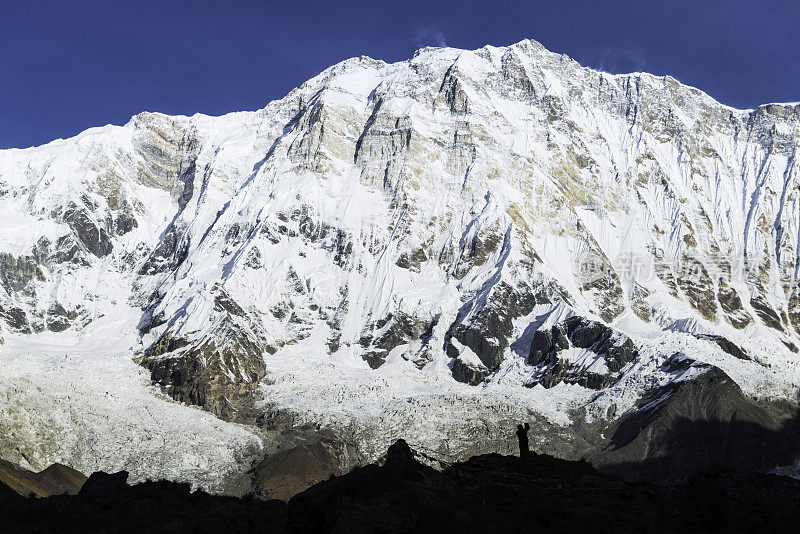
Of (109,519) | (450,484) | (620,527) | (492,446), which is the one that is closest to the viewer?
(620,527)

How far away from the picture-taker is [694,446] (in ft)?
589

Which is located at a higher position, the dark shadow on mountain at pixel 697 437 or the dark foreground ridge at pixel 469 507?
the dark shadow on mountain at pixel 697 437

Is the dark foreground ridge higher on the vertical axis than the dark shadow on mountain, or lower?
lower

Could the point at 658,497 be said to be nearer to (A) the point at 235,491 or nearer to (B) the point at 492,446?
(A) the point at 235,491

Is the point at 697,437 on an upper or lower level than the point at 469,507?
upper

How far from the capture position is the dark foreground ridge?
3055 cm

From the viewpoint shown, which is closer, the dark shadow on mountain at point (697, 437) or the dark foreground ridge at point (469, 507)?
the dark foreground ridge at point (469, 507)

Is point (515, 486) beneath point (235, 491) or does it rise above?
above

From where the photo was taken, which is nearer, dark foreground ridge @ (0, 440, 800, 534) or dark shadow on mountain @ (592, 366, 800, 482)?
dark foreground ridge @ (0, 440, 800, 534)

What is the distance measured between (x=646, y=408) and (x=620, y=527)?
180 metres

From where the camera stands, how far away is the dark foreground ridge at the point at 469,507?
3055 centimetres

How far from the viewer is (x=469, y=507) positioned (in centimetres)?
3212

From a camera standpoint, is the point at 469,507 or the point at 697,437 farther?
the point at 697,437

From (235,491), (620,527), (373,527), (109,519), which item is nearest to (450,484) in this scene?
(373,527)
